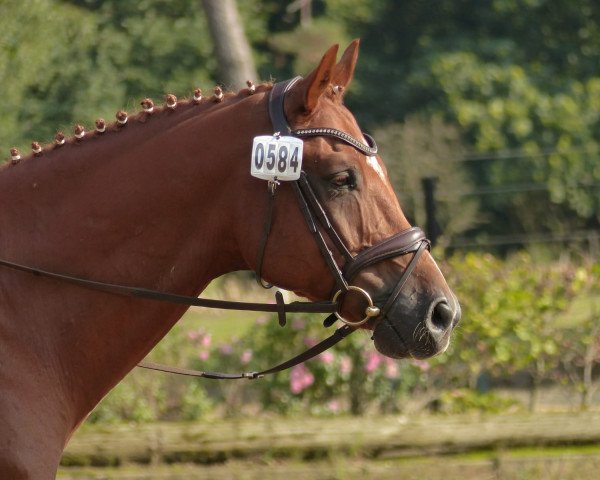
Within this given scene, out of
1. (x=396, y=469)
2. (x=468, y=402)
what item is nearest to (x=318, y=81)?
(x=396, y=469)

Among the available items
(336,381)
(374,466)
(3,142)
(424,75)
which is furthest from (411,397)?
(424,75)

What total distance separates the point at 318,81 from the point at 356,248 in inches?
21.0

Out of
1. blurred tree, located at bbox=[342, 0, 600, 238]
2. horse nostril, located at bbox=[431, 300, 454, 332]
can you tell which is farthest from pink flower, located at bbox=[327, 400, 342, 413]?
blurred tree, located at bbox=[342, 0, 600, 238]

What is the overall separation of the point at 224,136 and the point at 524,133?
61.7 ft

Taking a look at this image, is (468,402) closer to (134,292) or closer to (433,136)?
(134,292)

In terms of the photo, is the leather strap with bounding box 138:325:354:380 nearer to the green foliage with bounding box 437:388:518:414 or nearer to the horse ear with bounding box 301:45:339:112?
the horse ear with bounding box 301:45:339:112

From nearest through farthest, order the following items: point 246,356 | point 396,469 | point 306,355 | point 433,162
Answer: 1. point 306,355
2. point 396,469
3. point 246,356
4. point 433,162

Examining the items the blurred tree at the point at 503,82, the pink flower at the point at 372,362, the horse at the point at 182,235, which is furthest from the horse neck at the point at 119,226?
the blurred tree at the point at 503,82

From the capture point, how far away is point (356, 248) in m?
3.53

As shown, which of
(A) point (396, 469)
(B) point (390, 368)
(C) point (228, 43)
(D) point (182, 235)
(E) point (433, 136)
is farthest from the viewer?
(E) point (433, 136)

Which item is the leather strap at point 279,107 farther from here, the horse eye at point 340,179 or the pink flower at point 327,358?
the pink flower at point 327,358

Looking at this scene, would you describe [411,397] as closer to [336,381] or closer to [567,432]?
[336,381]

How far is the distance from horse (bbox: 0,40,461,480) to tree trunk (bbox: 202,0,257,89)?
8.53 m

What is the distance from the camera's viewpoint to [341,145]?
358 cm
